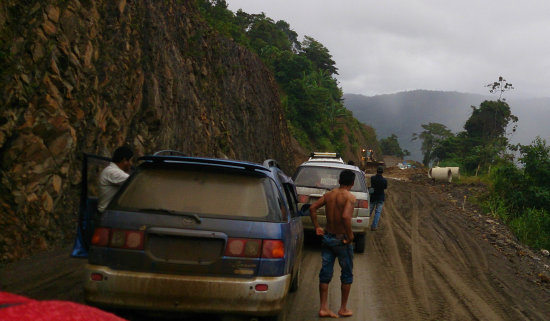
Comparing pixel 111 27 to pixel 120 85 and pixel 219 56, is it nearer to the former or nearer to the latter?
pixel 120 85

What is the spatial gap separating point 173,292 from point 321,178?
6.56 metres

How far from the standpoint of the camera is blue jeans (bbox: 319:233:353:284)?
538cm

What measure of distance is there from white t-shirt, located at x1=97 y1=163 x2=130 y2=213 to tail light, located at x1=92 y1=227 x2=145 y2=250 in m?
1.41

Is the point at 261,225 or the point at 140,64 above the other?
the point at 140,64

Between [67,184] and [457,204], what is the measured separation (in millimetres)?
19569

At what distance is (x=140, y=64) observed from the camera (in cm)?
1384

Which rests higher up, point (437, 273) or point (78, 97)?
point (78, 97)

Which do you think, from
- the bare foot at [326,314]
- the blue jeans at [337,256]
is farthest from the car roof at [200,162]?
the bare foot at [326,314]

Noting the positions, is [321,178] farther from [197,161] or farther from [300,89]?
[300,89]

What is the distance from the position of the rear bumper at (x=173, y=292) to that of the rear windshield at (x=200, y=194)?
0.56m

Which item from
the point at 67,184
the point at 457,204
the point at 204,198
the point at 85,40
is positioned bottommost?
the point at 457,204

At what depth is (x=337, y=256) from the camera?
17.9ft

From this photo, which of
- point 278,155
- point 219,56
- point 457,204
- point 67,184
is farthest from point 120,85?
point 278,155

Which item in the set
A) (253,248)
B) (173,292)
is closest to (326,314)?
(253,248)
